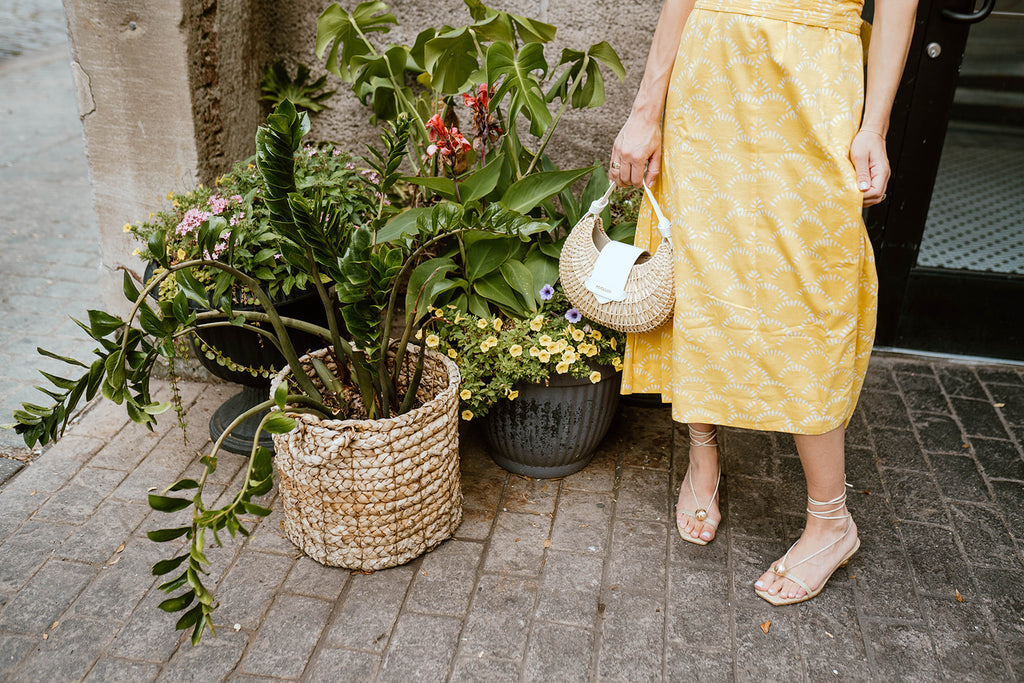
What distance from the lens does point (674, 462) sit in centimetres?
269

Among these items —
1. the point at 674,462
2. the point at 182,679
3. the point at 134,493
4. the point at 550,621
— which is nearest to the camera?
the point at 182,679

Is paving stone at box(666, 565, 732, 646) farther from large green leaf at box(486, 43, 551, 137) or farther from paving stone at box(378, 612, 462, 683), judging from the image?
large green leaf at box(486, 43, 551, 137)

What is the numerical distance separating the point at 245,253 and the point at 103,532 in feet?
Answer: 3.01

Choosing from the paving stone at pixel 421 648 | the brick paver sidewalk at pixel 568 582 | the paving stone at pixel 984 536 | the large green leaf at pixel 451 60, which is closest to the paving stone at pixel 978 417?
the brick paver sidewalk at pixel 568 582

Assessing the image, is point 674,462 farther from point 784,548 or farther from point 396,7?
point 396,7

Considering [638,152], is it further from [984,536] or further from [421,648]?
[984,536]

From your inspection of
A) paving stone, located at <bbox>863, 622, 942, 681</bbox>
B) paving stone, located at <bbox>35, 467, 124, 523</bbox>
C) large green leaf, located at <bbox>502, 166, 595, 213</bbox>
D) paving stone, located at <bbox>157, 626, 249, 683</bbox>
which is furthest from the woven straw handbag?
paving stone, located at <bbox>35, 467, 124, 523</bbox>

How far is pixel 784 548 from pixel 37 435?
6.60ft

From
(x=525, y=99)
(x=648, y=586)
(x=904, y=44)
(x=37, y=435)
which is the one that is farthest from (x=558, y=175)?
(x=37, y=435)

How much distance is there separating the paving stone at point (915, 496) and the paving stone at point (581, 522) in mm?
908

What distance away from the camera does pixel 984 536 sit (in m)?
2.36

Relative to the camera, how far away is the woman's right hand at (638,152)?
2.04 meters

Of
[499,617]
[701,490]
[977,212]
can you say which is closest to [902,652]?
[701,490]

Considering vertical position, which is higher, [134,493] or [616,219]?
[616,219]
